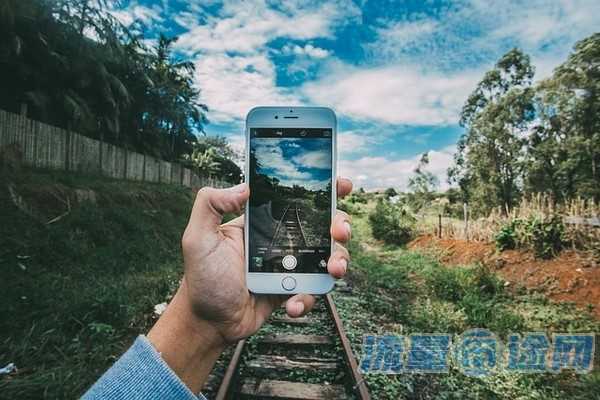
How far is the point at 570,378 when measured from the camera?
4059 mm

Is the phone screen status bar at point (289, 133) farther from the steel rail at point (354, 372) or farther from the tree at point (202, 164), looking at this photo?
the tree at point (202, 164)

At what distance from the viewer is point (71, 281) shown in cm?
545

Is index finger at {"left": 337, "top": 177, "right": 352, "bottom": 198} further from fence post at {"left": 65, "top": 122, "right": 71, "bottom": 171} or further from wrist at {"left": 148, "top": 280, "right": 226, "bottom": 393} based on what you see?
fence post at {"left": 65, "top": 122, "right": 71, "bottom": 171}

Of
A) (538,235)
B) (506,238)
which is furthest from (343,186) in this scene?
(506,238)

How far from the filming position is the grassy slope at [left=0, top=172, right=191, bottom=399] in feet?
11.0

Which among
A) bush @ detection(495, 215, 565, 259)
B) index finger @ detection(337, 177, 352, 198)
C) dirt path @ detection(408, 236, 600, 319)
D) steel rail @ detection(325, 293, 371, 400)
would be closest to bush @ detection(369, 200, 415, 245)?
dirt path @ detection(408, 236, 600, 319)

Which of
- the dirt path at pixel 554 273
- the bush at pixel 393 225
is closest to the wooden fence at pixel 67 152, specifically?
the bush at pixel 393 225

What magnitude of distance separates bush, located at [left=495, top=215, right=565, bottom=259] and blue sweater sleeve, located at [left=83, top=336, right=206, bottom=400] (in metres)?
9.29

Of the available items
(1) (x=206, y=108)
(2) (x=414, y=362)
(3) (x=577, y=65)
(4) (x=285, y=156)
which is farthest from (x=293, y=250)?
(1) (x=206, y=108)

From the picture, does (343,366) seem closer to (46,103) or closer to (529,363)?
(529,363)

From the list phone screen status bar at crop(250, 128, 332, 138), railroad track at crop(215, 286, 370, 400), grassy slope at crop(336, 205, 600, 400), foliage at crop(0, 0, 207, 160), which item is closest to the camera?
phone screen status bar at crop(250, 128, 332, 138)

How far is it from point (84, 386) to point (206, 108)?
3807 centimetres

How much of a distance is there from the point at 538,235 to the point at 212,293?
9179 millimetres

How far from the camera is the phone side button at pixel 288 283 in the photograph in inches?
74.9
